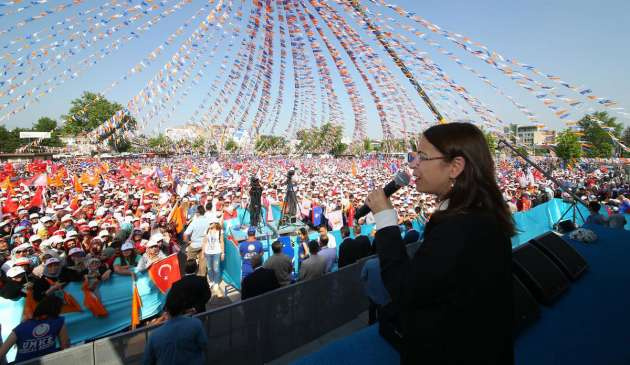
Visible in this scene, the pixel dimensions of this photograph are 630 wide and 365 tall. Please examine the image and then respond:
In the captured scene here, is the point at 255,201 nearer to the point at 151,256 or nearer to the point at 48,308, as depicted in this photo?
the point at 151,256

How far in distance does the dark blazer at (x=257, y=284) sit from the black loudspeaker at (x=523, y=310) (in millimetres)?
3671

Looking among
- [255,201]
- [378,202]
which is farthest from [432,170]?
[255,201]

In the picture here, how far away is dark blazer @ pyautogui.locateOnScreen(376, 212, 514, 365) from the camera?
1.19 metres

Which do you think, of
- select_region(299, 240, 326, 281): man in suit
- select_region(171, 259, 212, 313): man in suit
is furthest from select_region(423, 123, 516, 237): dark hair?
select_region(299, 240, 326, 281): man in suit

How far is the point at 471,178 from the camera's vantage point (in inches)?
55.1

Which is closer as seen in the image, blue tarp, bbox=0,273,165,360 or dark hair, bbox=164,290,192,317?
dark hair, bbox=164,290,192,317

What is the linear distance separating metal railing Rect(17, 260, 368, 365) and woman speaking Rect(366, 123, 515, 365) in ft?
11.0

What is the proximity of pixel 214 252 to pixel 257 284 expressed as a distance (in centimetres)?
305

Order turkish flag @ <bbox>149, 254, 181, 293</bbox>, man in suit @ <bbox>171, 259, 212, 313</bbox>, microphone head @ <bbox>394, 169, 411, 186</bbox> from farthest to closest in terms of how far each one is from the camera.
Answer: turkish flag @ <bbox>149, 254, 181, 293</bbox> → man in suit @ <bbox>171, 259, 212, 313</bbox> → microphone head @ <bbox>394, 169, 411, 186</bbox>

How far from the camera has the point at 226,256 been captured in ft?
27.6

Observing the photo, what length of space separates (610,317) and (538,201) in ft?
50.0

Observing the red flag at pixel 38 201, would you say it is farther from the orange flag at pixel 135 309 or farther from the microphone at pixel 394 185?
the microphone at pixel 394 185

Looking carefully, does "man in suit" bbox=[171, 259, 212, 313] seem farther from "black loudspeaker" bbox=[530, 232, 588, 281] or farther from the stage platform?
"black loudspeaker" bbox=[530, 232, 588, 281]

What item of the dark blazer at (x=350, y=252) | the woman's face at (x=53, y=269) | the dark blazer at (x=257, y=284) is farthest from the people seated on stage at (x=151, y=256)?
the dark blazer at (x=350, y=252)
